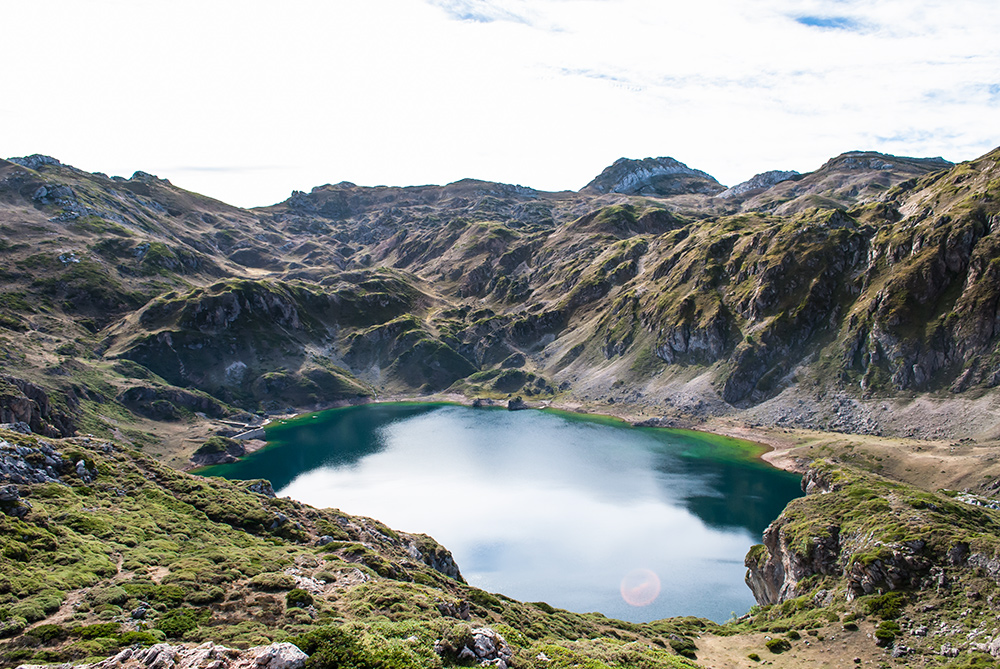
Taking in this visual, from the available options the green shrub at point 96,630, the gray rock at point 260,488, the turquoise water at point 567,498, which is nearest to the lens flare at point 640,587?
the turquoise water at point 567,498

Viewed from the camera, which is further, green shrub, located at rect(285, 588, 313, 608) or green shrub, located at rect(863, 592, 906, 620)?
green shrub, located at rect(863, 592, 906, 620)

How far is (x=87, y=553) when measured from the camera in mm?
38500

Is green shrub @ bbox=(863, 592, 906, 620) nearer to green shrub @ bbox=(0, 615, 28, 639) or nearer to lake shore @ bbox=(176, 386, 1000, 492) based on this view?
green shrub @ bbox=(0, 615, 28, 639)

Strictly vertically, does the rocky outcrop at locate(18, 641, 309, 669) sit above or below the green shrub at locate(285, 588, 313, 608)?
above

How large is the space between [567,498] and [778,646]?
73.4 m

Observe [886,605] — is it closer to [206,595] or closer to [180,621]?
[206,595]

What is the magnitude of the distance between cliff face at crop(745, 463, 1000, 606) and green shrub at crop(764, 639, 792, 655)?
26.6ft

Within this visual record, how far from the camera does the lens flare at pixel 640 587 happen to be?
7617 centimetres

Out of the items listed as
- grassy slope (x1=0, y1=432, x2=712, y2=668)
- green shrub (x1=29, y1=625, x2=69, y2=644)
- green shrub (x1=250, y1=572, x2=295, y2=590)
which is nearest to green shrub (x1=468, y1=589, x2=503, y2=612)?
grassy slope (x1=0, y1=432, x2=712, y2=668)

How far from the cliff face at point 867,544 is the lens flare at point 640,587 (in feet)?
46.5

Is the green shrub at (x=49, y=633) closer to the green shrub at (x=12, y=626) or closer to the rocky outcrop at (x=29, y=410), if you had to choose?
the green shrub at (x=12, y=626)

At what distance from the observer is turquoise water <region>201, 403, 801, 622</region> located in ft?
268

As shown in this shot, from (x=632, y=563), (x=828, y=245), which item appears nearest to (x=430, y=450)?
(x=632, y=563)

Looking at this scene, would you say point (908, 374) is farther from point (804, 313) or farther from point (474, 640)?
point (474, 640)
